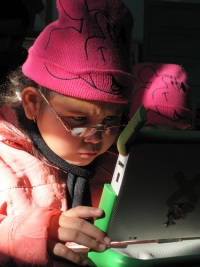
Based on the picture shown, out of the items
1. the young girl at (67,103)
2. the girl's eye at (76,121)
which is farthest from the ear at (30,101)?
the girl's eye at (76,121)

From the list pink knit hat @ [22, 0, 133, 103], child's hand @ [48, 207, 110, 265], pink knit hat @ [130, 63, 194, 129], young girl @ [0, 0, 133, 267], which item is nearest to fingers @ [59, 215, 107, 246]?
child's hand @ [48, 207, 110, 265]

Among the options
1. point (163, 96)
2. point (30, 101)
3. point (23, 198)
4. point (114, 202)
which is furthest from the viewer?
point (163, 96)

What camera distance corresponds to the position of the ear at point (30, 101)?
103 centimetres

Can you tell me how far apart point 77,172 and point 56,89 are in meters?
0.22

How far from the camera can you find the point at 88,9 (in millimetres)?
1000

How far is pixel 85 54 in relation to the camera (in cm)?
97

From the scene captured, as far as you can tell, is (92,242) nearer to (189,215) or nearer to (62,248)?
(62,248)

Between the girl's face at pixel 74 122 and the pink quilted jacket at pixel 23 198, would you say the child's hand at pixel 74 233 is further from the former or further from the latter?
the girl's face at pixel 74 122

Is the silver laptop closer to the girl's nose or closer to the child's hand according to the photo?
the child's hand

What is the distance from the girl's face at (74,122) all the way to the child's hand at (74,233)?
27 cm

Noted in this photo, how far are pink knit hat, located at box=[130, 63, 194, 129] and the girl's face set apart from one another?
34 centimetres

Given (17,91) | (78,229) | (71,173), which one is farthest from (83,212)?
(17,91)

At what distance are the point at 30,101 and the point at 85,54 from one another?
176 mm

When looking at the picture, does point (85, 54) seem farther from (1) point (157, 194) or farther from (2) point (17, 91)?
(1) point (157, 194)
